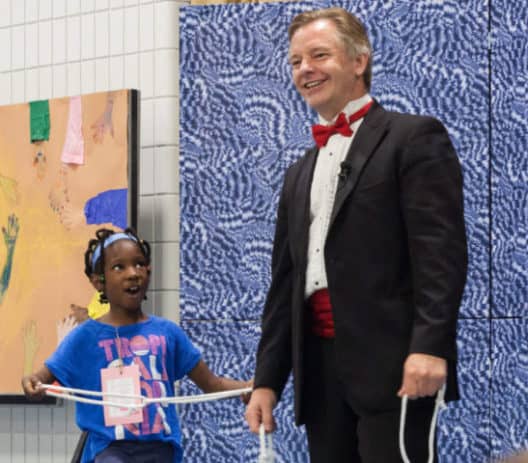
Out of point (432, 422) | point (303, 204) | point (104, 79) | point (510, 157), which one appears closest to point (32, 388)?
point (303, 204)

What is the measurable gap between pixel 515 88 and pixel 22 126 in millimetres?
2120

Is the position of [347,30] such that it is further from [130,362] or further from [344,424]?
[130,362]

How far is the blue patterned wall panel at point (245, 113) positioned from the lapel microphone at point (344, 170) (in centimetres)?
201

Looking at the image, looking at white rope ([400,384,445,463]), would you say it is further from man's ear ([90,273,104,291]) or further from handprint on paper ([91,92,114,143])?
handprint on paper ([91,92,114,143])

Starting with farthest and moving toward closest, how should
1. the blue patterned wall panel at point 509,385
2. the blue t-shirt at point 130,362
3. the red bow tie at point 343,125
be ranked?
the blue patterned wall panel at point 509,385
the blue t-shirt at point 130,362
the red bow tie at point 343,125

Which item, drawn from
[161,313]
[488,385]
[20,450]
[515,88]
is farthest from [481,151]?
[20,450]

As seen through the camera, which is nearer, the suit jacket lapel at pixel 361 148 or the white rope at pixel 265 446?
the suit jacket lapel at pixel 361 148

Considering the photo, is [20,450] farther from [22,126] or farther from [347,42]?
[347,42]

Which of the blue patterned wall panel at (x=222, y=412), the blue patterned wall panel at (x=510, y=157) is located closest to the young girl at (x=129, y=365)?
the blue patterned wall panel at (x=222, y=412)

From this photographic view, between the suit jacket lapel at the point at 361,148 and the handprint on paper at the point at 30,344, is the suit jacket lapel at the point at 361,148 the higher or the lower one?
the higher one

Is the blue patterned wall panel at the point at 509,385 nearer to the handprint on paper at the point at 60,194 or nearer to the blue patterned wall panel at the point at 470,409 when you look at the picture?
the blue patterned wall panel at the point at 470,409

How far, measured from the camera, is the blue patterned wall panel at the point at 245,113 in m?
4.26

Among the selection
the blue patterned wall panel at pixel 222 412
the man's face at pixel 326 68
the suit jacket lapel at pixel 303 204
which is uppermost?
the man's face at pixel 326 68

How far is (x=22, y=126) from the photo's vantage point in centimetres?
512
